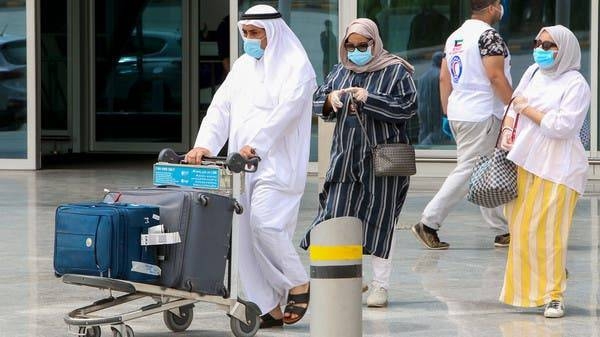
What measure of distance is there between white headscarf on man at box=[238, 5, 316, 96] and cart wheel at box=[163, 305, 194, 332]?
117 centimetres

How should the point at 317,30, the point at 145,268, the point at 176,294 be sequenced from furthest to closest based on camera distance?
the point at 317,30
the point at 176,294
the point at 145,268

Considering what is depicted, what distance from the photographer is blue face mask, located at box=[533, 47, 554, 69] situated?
7.52m

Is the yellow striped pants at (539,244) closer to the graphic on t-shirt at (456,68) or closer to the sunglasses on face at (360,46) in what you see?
the sunglasses on face at (360,46)

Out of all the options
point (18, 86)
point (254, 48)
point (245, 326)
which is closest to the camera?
point (245, 326)

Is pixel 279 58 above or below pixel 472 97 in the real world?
above

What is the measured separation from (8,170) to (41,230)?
669 centimetres

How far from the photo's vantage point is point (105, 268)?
6246 mm

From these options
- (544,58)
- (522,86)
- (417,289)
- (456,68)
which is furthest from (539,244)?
(456,68)

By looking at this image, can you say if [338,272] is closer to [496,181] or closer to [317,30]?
[496,181]

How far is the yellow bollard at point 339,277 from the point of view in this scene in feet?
17.0

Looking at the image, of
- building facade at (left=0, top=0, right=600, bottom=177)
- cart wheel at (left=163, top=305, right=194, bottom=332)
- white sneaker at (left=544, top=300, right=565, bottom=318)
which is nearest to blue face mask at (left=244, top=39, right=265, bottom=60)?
cart wheel at (left=163, top=305, right=194, bottom=332)

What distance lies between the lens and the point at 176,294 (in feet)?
21.3

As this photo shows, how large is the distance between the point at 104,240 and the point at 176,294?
0.46 metres

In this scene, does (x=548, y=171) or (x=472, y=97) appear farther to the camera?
(x=472, y=97)
